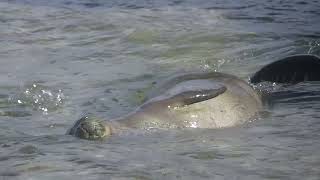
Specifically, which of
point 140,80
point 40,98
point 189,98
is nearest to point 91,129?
point 189,98

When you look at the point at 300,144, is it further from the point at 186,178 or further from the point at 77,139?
the point at 77,139

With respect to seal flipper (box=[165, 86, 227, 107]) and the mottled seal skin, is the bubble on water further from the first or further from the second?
seal flipper (box=[165, 86, 227, 107])

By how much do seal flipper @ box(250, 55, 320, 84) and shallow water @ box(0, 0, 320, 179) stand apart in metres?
0.10

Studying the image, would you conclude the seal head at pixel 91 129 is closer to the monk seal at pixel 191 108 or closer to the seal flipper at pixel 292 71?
the monk seal at pixel 191 108

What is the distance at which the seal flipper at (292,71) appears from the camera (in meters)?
5.61

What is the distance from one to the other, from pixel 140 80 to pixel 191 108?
1.95 m

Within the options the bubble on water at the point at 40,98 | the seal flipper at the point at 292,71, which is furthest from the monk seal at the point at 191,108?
the bubble on water at the point at 40,98

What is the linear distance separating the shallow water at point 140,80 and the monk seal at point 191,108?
0.08m

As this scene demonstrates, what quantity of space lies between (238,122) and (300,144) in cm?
64

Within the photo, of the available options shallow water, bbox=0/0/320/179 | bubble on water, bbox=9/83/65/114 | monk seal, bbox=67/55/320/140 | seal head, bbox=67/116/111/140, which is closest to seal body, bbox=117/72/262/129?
monk seal, bbox=67/55/320/140

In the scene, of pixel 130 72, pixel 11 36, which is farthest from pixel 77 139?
pixel 11 36

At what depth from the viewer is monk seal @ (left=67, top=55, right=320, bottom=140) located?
162 inches

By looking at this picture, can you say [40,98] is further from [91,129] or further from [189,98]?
[91,129]

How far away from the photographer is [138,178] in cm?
338
